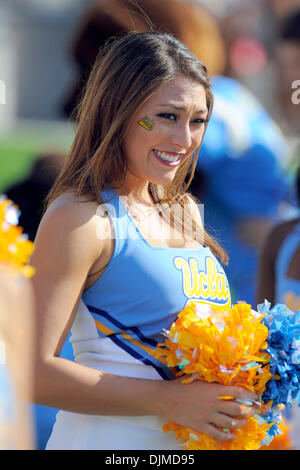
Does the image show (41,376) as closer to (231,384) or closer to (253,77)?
(231,384)

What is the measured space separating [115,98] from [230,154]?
1.77 metres

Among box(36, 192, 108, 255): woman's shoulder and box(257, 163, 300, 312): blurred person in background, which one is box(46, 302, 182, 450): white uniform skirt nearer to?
box(36, 192, 108, 255): woman's shoulder

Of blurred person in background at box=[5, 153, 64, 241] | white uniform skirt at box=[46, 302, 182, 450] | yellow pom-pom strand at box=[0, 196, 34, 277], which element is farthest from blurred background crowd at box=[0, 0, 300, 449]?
yellow pom-pom strand at box=[0, 196, 34, 277]

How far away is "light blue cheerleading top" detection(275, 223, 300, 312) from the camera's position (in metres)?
3.18

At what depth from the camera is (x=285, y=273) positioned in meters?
3.29

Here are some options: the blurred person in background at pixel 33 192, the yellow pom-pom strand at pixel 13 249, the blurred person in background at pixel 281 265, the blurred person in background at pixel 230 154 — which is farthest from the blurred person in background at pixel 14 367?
the blurred person in background at pixel 230 154

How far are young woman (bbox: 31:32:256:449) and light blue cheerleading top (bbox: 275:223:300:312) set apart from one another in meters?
1.04

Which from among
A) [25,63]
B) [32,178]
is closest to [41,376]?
[32,178]

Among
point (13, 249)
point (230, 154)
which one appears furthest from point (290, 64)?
point (13, 249)

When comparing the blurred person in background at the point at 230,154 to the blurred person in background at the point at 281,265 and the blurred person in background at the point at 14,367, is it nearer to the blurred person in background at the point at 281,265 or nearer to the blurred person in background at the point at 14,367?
the blurred person in background at the point at 281,265

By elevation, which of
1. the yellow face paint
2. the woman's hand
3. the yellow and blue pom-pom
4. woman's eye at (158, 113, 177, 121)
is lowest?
the woman's hand

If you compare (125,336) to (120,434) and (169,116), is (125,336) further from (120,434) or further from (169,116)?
(169,116)

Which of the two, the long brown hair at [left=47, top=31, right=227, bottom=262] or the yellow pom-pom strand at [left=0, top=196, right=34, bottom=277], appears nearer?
the yellow pom-pom strand at [left=0, top=196, right=34, bottom=277]
